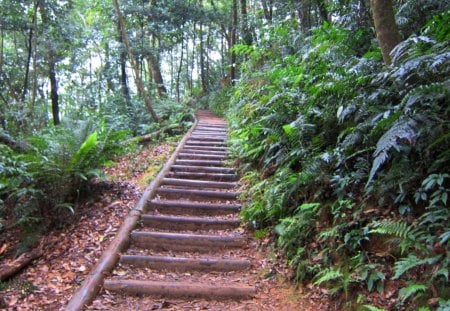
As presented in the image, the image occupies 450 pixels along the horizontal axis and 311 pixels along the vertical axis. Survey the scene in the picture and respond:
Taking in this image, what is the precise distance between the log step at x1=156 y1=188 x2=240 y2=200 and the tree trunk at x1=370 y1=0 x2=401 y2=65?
2993mm

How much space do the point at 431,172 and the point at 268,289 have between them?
1.89 meters

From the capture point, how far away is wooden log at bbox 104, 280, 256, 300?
3443mm

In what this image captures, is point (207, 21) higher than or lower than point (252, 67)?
higher

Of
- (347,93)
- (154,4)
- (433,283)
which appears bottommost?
(433,283)

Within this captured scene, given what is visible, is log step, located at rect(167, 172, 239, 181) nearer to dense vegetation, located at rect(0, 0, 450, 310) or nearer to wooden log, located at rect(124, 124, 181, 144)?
dense vegetation, located at rect(0, 0, 450, 310)

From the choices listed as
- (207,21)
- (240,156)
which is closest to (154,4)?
(207,21)

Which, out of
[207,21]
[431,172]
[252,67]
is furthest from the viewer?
[207,21]

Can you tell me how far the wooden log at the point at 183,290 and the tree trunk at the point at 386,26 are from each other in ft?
10.2

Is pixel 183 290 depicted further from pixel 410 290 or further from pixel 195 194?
pixel 195 194

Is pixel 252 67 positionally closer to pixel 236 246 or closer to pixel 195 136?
pixel 195 136

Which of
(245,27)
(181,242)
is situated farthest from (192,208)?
(245,27)

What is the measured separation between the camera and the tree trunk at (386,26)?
158 inches

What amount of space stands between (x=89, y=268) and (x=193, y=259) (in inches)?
44.2

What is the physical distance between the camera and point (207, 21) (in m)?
20.2
